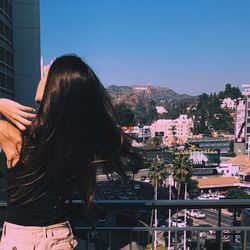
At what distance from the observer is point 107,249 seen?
10.9 feet

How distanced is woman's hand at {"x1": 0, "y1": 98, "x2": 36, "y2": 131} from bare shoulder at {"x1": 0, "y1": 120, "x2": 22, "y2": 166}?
0.10 ft

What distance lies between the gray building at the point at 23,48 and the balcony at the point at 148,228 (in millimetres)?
32826

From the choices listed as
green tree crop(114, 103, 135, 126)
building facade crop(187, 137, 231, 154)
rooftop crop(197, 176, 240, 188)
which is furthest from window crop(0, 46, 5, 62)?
building facade crop(187, 137, 231, 154)

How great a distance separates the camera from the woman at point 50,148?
157cm

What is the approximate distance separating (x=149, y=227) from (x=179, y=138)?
150 metres

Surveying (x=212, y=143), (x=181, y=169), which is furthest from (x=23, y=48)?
(x=212, y=143)

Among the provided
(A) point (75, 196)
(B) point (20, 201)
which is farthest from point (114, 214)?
(B) point (20, 201)

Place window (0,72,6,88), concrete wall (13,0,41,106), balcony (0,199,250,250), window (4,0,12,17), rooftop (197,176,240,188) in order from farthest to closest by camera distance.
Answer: rooftop (197,176,240,188) < concrete wall (13,0,41,106) < window (4,0,12,17) < window (0,72,6,88) < balcony (0,199,250,250)

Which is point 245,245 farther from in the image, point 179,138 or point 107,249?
point 179,138

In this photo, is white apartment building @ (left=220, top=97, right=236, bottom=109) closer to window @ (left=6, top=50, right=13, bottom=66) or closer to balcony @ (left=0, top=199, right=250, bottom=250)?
window @ (left=6, top=50, right=13, bottom=66)

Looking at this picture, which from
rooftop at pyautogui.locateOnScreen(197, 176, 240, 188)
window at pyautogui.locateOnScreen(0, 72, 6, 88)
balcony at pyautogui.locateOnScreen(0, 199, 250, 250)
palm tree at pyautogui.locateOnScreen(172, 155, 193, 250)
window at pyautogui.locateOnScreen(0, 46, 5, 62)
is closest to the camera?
balcony at pyautogui.locateOnScreen(0, 199, 250, 250)

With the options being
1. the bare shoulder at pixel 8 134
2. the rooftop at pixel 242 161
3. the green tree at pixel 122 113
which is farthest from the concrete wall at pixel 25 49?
the rooftop at pixel 242 161

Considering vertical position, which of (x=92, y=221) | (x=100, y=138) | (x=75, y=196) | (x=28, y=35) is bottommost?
(x=92, y=221)

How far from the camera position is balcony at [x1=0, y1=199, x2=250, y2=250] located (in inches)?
118
